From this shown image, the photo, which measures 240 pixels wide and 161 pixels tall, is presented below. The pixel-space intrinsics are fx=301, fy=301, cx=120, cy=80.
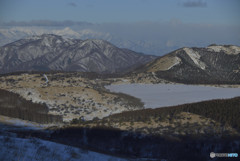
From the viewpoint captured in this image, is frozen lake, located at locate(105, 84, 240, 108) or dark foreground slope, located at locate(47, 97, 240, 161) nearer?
dark foreground slope, located at locate(47, 97, 240, 161)

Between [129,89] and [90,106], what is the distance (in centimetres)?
3474

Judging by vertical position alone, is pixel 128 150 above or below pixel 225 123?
below

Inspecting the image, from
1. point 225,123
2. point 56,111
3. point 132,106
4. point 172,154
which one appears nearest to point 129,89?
point 132,106

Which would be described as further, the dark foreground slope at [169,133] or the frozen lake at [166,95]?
the frozen lake at [166,95]

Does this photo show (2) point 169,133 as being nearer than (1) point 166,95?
Yes

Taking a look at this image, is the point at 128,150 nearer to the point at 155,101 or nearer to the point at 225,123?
the point at 225,123

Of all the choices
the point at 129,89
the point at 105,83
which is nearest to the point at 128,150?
the point at 129,89

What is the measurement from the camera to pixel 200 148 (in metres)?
40.7

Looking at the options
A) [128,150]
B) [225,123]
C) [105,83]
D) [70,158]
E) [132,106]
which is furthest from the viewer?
[105,83]

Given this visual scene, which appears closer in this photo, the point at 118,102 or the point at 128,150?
the point at 128,150

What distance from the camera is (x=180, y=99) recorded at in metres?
93.5

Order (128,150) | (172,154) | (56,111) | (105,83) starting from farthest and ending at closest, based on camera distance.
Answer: (105,83) → (56,111) → (128,150) → (172,154)

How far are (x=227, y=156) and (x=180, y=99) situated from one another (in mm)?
58211

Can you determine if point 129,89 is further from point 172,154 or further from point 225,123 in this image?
point 172,154
